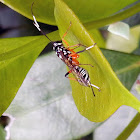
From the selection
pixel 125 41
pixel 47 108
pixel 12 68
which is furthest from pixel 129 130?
pixel 125 41

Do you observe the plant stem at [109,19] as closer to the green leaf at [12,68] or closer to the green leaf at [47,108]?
the green leaf at [12,68]

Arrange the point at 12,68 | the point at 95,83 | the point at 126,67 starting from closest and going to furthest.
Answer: the point at 95,83 → the point at 12,68 → the point at 126,67

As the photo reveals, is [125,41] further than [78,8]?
Yes

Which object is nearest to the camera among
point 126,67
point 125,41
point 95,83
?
point 95,83

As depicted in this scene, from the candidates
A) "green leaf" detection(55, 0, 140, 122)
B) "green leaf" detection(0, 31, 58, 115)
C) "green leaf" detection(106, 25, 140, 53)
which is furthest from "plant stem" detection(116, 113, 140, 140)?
"green leaf" detection(106, 25, 140, 53)

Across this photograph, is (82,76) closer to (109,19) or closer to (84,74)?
(84,74)

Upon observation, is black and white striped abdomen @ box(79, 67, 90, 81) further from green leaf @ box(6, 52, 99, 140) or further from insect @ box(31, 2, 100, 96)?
green leaf @ box(6, 52, 99, 140)

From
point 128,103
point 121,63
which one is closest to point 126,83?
point 121,63
